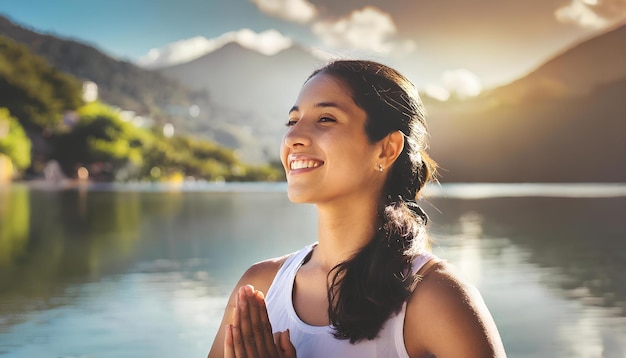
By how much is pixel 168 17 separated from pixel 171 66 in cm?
477

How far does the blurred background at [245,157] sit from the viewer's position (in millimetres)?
3711

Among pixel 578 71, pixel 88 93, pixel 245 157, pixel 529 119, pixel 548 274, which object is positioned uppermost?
pixel 578 71

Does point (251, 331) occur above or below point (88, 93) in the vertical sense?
below

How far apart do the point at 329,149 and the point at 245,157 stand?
30319 mm

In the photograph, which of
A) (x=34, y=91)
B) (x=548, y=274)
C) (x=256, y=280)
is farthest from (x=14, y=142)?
(x=256, y=280)

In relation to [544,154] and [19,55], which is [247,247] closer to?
[544,154]

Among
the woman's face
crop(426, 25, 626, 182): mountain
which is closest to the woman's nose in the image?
the woman's face

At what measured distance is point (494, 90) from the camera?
A: 28.2 meters

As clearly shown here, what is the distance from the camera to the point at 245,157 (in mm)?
31234

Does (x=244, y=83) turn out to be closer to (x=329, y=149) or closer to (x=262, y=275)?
(x=262, y=275)

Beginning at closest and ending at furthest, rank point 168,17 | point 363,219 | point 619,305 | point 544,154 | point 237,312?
point 237,312 → point 363,219 → point 619,305 → point 544,154 → point 168,17

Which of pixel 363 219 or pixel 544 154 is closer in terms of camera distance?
pixel 363 219

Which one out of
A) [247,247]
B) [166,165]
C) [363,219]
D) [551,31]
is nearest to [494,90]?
[551,31]

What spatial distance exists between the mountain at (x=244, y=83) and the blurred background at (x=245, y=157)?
120mm
